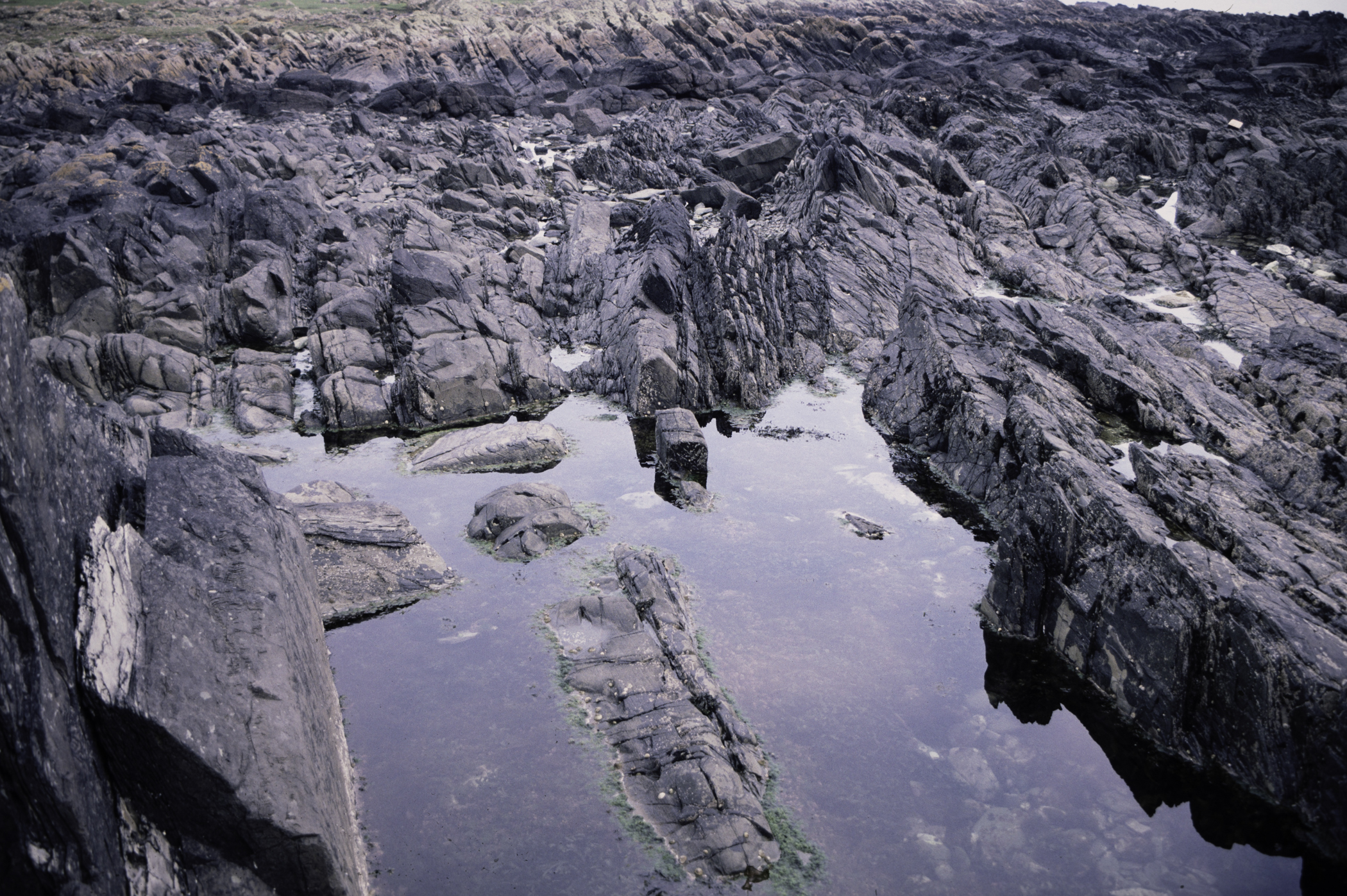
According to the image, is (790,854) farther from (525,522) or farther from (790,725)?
(525,522)

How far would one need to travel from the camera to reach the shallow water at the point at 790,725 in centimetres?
984

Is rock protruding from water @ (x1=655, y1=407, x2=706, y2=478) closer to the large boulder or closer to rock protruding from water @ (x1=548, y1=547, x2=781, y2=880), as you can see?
rock protruding from water @ (x1=548, y1=547, x2=781, y2=880)

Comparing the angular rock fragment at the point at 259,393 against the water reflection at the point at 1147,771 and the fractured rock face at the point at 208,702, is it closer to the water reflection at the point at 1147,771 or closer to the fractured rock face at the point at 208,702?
the fractured rock face at the point at 208,702

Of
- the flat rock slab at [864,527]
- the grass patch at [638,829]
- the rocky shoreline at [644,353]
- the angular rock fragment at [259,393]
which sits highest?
the rocky shoreline at [644,353]

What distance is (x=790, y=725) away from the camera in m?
12.0

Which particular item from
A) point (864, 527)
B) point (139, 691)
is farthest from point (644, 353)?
point (139, 691)

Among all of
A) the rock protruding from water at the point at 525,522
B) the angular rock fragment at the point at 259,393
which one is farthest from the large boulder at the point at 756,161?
the rock protruding from water at the point at 525,522

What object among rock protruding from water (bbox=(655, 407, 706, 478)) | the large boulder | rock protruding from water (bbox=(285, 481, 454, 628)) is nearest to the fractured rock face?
rock protruding from water (bbox=(285, 481, 454, 628))

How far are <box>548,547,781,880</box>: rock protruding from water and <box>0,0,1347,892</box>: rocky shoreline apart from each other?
3694 millimetres

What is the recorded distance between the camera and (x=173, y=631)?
8.14 meters

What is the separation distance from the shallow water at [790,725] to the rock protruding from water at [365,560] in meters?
0.44

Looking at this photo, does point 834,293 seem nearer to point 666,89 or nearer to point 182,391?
point 182,391

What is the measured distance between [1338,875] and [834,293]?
72.7 feet

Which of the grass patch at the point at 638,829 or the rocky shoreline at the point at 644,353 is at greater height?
the rocky shoreline at the point at 644,353
